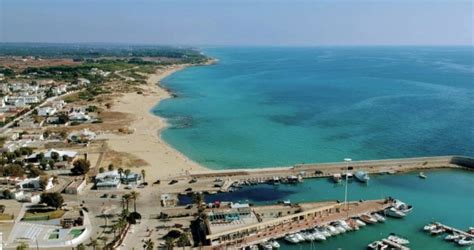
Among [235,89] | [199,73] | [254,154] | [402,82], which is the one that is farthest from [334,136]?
[199,73]

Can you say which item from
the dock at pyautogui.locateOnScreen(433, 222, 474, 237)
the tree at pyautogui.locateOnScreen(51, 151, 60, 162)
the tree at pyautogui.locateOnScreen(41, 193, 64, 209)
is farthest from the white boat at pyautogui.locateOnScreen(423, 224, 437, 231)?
the tree at pyautogui.locateOnScreen(51, 151, 60, 162)

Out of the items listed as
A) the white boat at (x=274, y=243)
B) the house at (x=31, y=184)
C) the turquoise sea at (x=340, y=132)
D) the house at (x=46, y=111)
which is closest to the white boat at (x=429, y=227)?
the turquoise sea at (x=340, y=132)

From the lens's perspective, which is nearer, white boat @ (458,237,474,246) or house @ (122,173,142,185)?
white boat @ (458,237,474,246)

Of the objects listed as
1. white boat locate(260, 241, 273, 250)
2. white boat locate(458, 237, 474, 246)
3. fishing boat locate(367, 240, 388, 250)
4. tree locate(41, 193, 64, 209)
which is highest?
tree locate(41, 193, 64, 209)

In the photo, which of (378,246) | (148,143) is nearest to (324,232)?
(378,246)

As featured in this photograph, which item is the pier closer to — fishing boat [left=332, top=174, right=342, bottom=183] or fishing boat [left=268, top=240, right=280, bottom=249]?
fishing boat [left=268, top=240, right=280, bottom=249]

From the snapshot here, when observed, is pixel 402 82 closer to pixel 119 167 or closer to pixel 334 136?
pixel 334 136

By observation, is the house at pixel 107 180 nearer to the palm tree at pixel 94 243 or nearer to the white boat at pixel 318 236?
the palm tree at pixel 94 243

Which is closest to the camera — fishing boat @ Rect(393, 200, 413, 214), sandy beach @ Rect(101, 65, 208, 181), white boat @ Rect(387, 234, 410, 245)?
white boat @ Rect(387, 234, 410, 245)

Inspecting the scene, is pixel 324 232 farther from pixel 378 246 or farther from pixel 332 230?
pixel 378 246
